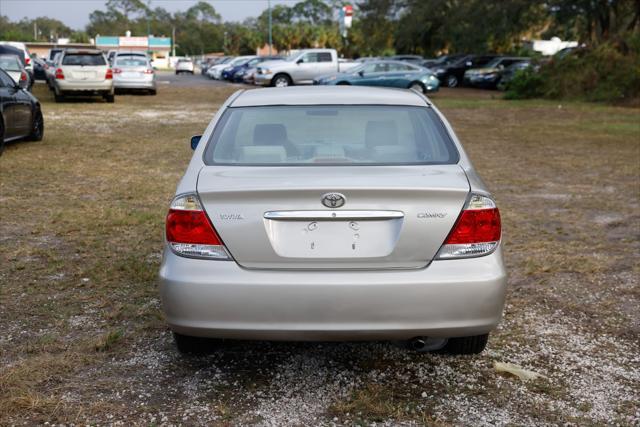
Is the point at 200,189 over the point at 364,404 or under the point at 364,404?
over

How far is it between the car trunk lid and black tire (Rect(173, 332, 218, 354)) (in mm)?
748

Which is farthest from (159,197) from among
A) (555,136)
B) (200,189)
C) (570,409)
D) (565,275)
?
(555,136)

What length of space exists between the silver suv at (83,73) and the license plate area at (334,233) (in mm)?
21958

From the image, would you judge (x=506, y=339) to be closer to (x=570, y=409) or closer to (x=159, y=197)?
(x=570, y=409)

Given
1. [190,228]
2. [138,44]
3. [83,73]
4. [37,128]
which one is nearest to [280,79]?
[83,73]

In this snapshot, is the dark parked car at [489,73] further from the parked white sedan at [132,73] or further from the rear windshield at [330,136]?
the rear windshield at [330,136]

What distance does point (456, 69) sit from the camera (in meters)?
43.1

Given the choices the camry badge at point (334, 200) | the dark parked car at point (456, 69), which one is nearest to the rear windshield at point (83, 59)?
the camry badge at point (334, 200)

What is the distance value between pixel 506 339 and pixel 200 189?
84.7 inches

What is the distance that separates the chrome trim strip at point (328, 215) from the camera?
3490 mm

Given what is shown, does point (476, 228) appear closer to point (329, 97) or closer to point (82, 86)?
point (329, 97)

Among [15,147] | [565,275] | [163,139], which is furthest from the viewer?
[163,139]

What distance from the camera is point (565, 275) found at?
601 cm

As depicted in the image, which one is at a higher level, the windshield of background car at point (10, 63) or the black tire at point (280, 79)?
the windshield of background car at point (10, 63)
